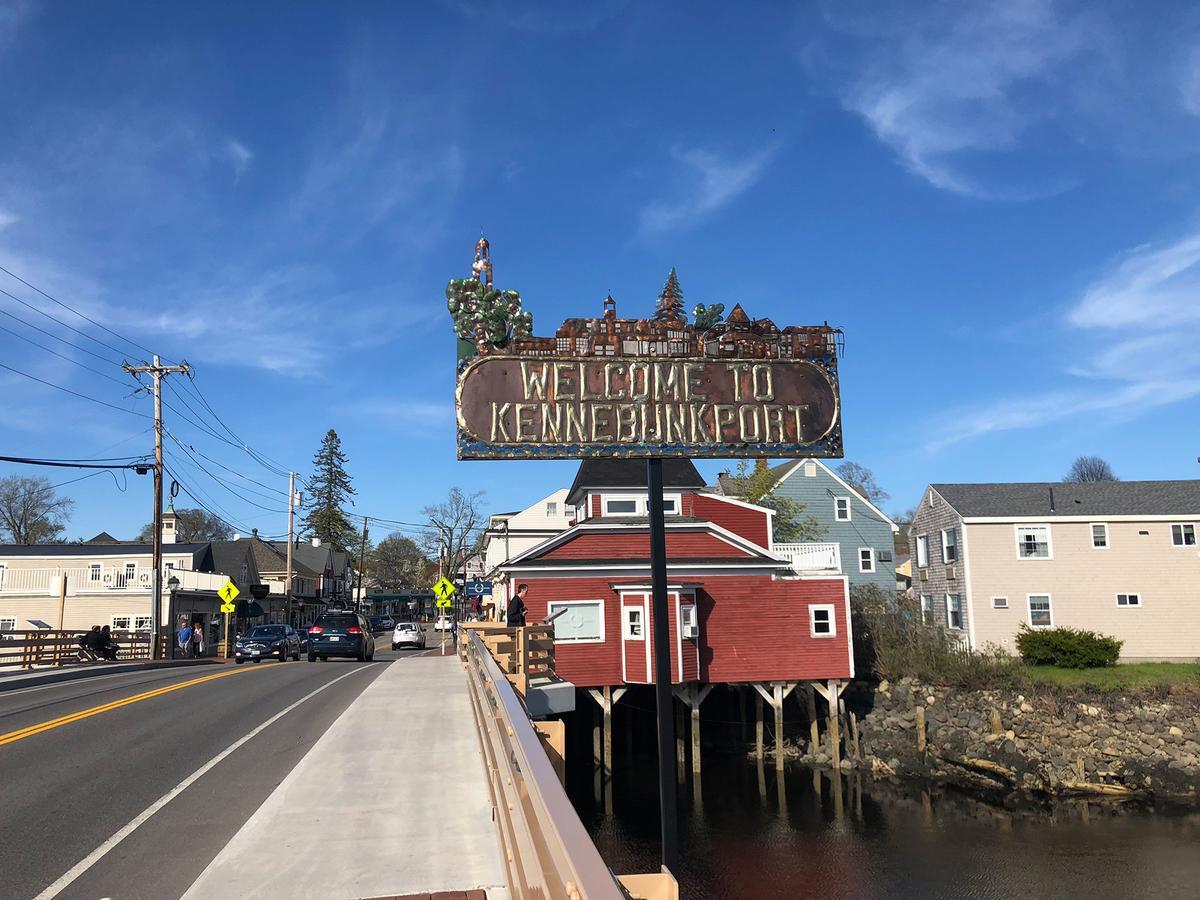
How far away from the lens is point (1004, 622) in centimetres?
3803

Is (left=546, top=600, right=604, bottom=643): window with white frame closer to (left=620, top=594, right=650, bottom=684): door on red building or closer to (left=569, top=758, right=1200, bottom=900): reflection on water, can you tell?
(left=620, top=594, right=650, bottom=684): door on red building

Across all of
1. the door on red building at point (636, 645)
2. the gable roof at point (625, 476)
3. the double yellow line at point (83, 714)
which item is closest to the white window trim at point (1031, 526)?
the gable roof at point (625, 476)

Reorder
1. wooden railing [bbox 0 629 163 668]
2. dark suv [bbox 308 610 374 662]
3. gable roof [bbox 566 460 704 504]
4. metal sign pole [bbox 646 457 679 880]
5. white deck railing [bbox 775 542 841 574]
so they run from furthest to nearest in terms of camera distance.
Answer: gable roof [bbox 566 460 704 504] < dark suv [bbox 308 610 374 662] < white deck railing [bbox 775 542 841 574] < wooden railing [bbox 0 629 163 668] < metal sign pole [bbox 646 457 679 880]

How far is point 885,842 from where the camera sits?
24.5m

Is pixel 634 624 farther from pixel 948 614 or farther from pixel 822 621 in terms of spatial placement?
pixel 948 614

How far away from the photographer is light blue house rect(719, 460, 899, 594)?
49312 millimetres

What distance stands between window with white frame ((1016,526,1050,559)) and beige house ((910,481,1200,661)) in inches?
1.8

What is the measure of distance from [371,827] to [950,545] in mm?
37904

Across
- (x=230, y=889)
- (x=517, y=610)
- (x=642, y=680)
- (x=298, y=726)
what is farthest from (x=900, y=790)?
(x=230, y=889)

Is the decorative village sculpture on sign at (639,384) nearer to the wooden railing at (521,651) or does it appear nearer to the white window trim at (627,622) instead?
the wooden railing at (521,651)

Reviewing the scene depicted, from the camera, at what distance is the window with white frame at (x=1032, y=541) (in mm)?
38250

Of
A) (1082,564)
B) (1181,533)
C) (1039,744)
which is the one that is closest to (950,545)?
(1082,564)

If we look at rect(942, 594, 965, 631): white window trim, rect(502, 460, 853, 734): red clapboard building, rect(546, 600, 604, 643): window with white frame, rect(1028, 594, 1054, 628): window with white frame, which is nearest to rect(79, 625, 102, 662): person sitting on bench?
rect(502, 460, 853, 734): red clapboard building

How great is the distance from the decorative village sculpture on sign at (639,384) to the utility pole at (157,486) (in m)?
31.9
